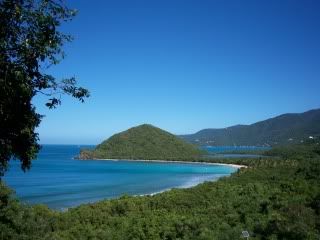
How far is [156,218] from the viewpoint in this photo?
34.4 meters

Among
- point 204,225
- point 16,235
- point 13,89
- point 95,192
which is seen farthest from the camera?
point 95,192

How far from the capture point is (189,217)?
3378cm

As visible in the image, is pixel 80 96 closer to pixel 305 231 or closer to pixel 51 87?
pixel 51 87

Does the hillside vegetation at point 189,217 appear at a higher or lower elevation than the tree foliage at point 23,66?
lower

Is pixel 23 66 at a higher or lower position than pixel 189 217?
higher

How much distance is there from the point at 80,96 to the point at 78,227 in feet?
87.2

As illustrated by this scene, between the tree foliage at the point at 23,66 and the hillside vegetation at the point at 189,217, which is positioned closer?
the tree foliage at the point at 23,66

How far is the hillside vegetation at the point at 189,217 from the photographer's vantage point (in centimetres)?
2281

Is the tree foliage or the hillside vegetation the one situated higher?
the tree foliage

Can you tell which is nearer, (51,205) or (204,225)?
(204,225)

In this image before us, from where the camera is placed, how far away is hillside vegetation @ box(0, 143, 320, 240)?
74.8ft

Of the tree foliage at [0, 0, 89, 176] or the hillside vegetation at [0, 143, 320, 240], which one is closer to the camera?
the tree foliage at [0, 0, 89, 176]

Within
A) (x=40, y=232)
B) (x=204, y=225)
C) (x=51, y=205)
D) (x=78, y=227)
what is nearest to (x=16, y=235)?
(x=40, y=232)

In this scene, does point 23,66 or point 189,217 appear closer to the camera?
point 23,66
